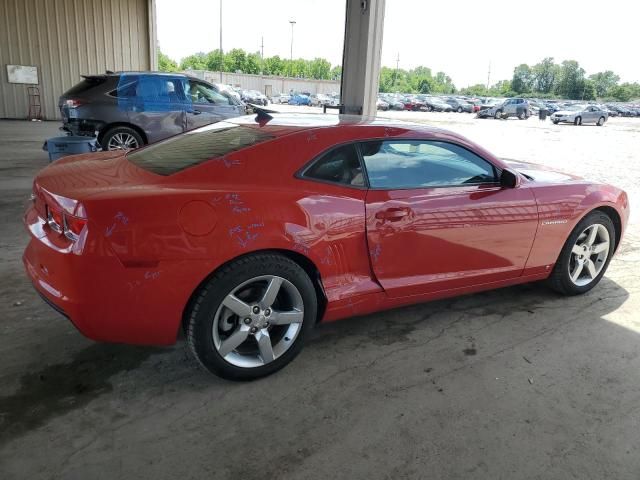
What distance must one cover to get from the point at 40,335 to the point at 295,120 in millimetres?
2102

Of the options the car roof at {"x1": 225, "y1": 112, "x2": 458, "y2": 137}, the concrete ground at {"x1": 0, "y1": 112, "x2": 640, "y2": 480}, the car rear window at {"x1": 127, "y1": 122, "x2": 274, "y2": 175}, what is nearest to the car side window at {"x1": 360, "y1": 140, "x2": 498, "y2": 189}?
the car roof at {"x1": 225, "y1": 112, "x2": 458, "y2": 137}

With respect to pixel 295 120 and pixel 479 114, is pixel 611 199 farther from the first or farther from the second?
pixel 479 114

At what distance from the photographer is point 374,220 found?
9.66 ft

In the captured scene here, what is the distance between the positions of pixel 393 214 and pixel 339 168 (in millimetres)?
415

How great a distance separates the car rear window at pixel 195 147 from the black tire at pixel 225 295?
2.10 ft

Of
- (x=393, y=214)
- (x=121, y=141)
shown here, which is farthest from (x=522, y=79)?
(x=393, y=214)

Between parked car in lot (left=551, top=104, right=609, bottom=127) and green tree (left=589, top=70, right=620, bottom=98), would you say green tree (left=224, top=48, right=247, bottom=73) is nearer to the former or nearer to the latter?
green tree (left=589, top=70, right=620, bottom=98)

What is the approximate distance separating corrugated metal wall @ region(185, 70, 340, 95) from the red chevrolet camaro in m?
63.6

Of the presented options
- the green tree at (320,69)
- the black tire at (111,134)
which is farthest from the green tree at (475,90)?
the black tire at (111,134)

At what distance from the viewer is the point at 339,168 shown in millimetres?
2961

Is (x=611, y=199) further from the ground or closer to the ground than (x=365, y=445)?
further from the ground

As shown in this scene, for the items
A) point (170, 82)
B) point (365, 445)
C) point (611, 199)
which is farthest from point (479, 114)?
point (365, 445)

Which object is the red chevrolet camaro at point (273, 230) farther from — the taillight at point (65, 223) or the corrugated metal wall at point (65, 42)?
the corrugated metal wall at point (65, 42)

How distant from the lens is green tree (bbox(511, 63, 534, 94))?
100 metres
